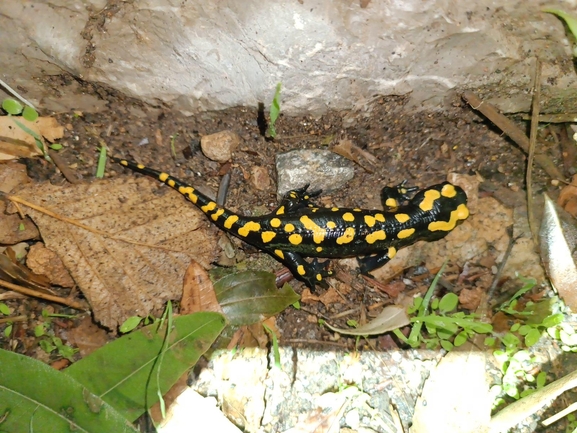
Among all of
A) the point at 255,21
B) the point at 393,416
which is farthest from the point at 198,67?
the point at 393,416

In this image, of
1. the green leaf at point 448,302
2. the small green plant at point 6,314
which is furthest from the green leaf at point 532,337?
the small green plant at point 6,314

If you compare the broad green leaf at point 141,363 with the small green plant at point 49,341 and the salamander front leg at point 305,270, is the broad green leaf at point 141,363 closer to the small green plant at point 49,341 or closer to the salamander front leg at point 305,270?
the small green plant at point 49,341

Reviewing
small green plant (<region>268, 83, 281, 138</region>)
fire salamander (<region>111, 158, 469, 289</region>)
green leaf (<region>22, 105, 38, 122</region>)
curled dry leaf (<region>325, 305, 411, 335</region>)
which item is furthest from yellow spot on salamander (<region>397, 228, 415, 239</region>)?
green leaf (<region>22, 105, 38, 122</region>)

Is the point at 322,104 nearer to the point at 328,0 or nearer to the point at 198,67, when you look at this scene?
the point at 328,0

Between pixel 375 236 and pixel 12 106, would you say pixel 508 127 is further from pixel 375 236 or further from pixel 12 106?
pixel 12 106

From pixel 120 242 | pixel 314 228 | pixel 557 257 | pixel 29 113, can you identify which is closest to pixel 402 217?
pixel 314 228

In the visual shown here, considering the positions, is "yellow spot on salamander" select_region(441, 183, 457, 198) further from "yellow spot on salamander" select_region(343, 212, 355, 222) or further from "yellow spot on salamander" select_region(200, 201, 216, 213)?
"yellow spot on salamander" select_region(200, 201, 216, 213)
